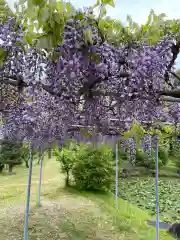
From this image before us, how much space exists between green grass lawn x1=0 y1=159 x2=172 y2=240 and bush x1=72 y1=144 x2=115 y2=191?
0.27 m

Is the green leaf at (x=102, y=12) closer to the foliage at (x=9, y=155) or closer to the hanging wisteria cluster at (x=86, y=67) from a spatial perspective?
the hanging wisteria cluster at (x=86, y=67)

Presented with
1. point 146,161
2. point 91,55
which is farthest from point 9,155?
point 91,55

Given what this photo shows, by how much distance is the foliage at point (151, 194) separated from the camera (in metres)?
6.95

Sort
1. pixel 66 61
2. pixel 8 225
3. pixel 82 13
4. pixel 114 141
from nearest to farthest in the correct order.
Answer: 1. pixel 82 13
2. pixel 66 61
3. pixel 114 141
4. pixel 8 225

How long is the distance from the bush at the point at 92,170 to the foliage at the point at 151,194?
0.78 m

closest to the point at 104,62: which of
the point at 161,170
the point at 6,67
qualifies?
the point at 6,67

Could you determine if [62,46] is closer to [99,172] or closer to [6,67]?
[6,67]

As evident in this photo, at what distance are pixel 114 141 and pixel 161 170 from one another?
9.97 meters

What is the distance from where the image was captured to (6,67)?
124cm

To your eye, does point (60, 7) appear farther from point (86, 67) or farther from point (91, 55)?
point (86, 67)

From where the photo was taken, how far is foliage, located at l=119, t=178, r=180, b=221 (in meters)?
6.95

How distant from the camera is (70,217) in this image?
18.4ft

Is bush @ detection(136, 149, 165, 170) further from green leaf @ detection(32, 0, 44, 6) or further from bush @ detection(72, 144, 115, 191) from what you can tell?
green leaf @ detection(32, 0, 44, 6)

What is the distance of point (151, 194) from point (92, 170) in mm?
1944
